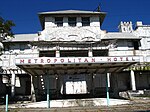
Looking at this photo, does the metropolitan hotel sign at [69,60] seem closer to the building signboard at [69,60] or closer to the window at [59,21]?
the building signboard at [69,60]

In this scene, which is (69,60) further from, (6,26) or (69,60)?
(6,26)

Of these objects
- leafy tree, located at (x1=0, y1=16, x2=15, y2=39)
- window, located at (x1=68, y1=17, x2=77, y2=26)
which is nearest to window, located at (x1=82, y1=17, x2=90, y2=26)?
window, located at (x1=68, y1=17, x2=77, y2=26)

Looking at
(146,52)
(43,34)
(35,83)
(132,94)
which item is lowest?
(132,94)

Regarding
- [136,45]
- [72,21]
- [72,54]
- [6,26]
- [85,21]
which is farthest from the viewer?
[136,45]

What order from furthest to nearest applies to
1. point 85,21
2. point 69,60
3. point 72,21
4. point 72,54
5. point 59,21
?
point 85,21, point 72,21, point 59,21, point 72,54, point 69,60

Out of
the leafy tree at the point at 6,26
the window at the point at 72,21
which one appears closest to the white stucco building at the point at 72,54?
the window at the point at 72,21

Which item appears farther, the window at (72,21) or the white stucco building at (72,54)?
the window at (72,21)

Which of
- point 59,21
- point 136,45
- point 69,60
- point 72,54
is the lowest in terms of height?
point 69,60

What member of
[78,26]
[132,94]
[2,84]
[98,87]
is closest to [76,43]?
[78,26]

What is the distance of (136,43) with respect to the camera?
94.2ft

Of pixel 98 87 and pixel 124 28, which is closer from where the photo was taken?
pixel 98 87

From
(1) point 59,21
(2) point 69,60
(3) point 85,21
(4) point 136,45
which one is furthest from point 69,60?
(4) point 136,45

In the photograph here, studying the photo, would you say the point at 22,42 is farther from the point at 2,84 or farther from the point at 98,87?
the point at 98,87

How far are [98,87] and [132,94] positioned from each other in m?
4.13
